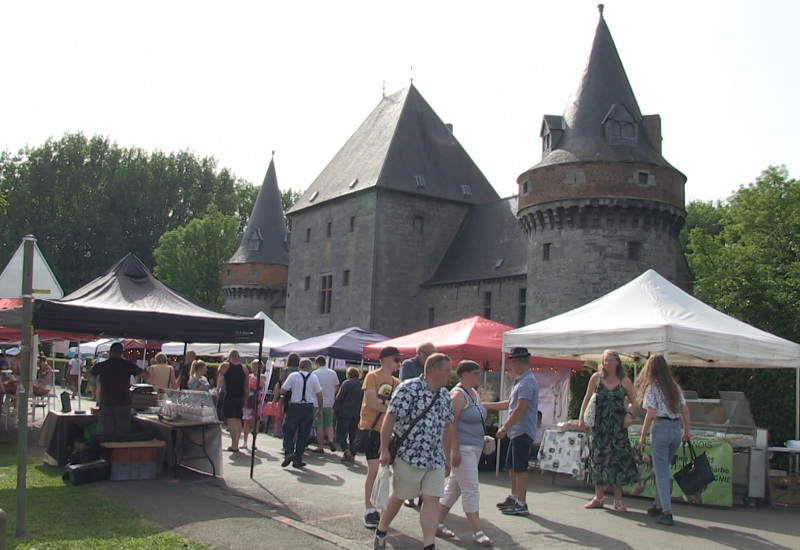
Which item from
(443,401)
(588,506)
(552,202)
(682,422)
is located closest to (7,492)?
(443,401)

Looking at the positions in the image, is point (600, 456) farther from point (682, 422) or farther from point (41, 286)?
point (41, 286)

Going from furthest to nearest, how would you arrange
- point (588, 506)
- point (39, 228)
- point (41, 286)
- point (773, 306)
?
point (39, 228)
point (773, 306)
point (588, 506)
point (41, 286)

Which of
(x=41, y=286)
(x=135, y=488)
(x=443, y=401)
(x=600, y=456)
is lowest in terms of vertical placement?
(x=135, y=488)

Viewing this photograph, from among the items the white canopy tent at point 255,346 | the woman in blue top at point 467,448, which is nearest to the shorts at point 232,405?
the woman in blue top at point 467,448

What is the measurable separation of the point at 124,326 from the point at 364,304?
92.3 feet

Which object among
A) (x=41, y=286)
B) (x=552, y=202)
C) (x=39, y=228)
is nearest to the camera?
(x=41, y=286)

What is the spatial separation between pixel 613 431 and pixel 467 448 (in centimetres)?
229

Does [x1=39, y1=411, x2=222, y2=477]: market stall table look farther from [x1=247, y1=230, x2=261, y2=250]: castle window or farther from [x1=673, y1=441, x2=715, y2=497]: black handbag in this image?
[x1=247, y1=230, x2=261, y2=250]: castle window

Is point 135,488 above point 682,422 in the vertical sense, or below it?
below

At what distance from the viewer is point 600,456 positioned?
8656 mm

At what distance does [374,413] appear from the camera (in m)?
7.96

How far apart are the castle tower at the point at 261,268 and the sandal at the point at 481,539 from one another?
141ft

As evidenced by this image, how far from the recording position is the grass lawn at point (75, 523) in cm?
627

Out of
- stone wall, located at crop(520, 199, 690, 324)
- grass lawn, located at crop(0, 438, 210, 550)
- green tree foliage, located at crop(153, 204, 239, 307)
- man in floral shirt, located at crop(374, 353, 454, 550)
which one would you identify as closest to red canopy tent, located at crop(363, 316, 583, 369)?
grass lawn, located at crop(0, 438, 210, 550)
